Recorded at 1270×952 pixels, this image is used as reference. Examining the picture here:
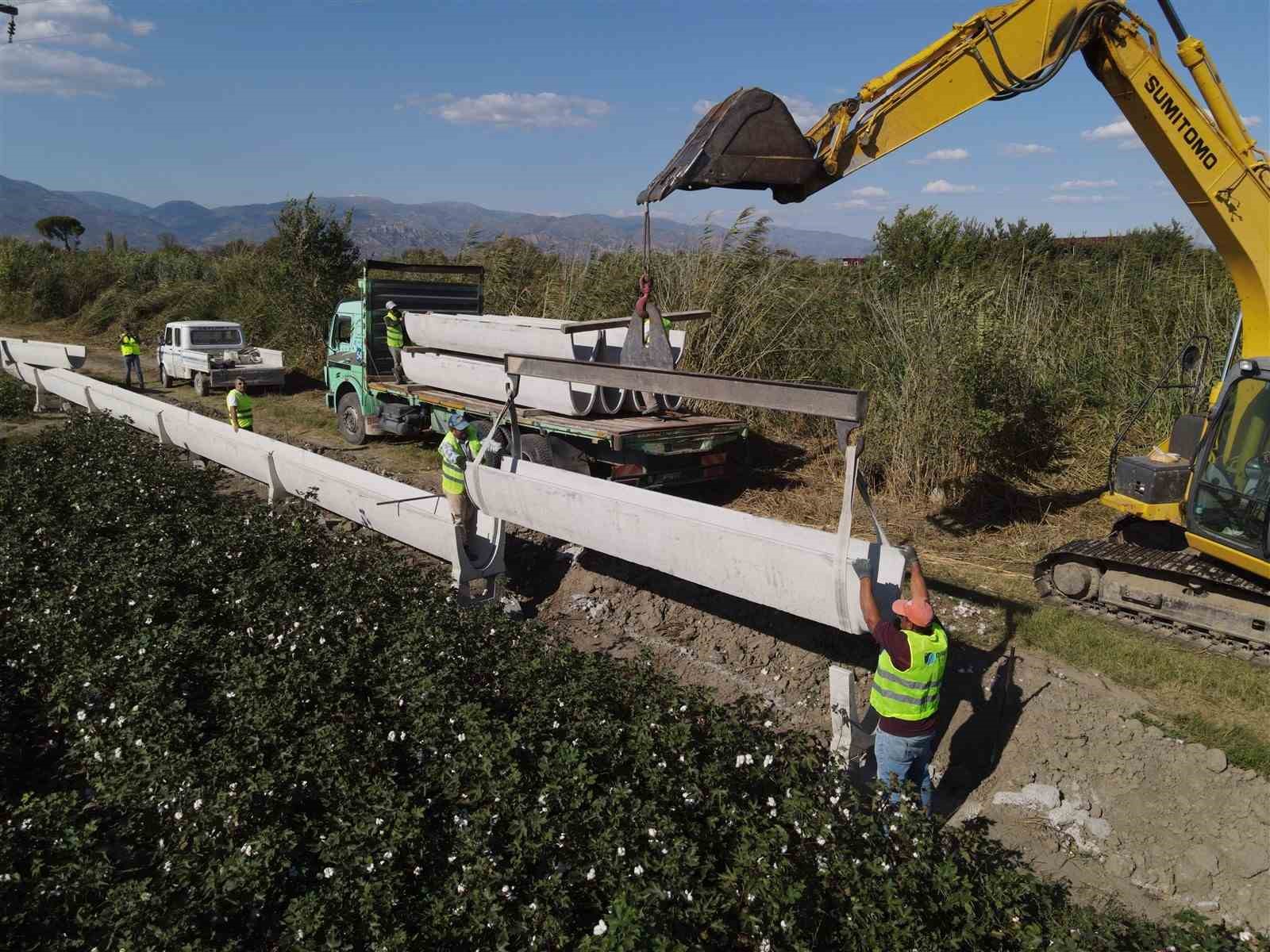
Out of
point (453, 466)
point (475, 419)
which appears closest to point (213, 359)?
point (475, 419)

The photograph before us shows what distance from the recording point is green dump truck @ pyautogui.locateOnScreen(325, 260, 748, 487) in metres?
9.52

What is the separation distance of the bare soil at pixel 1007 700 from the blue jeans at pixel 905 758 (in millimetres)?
311

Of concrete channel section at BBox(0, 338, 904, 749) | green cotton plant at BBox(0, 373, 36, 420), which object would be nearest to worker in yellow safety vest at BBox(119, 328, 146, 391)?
green cotton plant at BBox(0, 373, 36, 420)

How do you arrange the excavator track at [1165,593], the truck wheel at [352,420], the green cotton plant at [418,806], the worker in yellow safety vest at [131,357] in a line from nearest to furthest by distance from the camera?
the green cotton plant at [418,806] < the excavator track at [1165,593] < the truck wheel at [352,420] < the worker in yellow safety vest at [131,357]

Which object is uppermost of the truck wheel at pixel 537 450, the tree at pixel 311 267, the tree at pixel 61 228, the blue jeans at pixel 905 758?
the tree at pixel 61 228

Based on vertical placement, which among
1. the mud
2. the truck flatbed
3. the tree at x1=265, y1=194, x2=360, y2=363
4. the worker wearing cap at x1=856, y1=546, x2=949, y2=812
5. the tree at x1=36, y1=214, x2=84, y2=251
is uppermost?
the tree at x1=36, y1=214, x2=84, y2=251

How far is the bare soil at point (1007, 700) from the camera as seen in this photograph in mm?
4848

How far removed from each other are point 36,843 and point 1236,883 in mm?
6066

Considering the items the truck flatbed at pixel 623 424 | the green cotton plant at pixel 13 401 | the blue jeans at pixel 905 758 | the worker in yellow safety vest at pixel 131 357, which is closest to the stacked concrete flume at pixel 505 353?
the truck flatbed at pixel 623 424

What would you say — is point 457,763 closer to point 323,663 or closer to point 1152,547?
point 323,663

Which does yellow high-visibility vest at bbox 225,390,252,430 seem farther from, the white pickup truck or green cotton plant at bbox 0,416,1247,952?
the white pickup truck

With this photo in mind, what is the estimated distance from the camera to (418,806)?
422cm

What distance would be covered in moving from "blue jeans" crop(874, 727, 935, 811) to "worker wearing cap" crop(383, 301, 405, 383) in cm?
1009

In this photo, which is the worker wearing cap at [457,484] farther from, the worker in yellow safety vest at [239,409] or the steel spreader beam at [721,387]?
the worker in yellow safety vest at [239,409]
